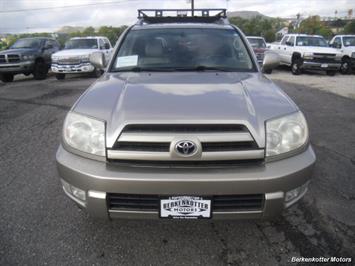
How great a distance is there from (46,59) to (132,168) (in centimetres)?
1314

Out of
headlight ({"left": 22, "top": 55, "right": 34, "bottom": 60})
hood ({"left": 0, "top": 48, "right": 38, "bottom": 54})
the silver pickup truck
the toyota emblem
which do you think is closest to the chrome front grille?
headlight ({"left": 22, "top": 55, "right": 34, "bottom": 60})

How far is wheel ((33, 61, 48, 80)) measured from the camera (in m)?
13.2

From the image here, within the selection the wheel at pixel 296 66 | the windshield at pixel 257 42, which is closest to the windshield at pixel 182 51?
the wheel at pixel 296 66

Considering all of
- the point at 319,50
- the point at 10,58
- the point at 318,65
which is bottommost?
the point at 318,65

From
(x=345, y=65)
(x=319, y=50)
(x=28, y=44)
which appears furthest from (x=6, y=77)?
(x=345, y=65)

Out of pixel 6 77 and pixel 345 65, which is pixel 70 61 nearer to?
pixel 6 77

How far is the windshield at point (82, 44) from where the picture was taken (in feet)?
44.3

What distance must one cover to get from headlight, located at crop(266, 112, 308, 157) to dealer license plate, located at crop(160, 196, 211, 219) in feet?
1.77

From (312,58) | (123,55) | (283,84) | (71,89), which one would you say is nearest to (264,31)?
(312,58)

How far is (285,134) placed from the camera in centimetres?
225

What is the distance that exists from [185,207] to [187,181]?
0.74 ft

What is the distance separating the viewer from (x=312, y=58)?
46.8ft

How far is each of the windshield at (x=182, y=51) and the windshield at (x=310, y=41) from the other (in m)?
12.8

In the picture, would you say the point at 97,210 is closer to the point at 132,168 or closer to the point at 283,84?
the point at 132,168
